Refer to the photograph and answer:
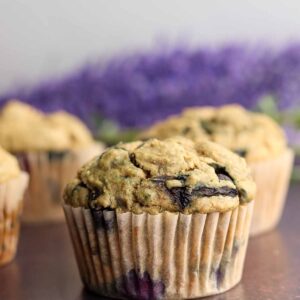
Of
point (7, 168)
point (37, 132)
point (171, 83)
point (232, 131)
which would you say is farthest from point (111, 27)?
point (7, 168)

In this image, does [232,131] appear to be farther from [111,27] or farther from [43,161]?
[111,27]

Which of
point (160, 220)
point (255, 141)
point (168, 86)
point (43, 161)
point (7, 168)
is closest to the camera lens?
point (160, 220)

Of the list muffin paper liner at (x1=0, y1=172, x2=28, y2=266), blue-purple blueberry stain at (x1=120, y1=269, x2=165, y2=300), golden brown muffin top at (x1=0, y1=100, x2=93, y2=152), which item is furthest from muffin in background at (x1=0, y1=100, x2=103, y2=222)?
blue-purple blueberry stain at (x1=120, y1=269, x2=165, y2=300)

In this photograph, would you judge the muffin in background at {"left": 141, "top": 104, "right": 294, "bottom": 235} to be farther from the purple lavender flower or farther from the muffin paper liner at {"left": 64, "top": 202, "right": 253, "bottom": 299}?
the purple lavender flower

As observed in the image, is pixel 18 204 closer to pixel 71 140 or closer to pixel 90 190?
pixel 90 190

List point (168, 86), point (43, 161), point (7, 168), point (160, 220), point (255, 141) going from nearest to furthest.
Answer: point (160, 220) → point (7, 168) → point (255, 141) → point (43, 161) → point (168, 86)

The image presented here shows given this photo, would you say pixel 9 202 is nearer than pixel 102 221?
No
